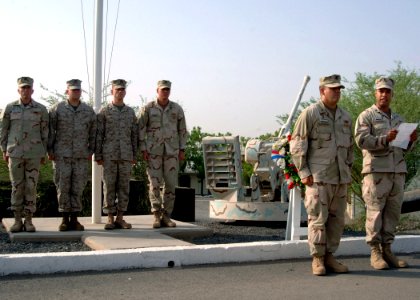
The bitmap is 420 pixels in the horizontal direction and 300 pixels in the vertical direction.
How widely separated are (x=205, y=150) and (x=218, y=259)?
584 centimetres

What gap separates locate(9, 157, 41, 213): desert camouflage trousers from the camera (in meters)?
7.32

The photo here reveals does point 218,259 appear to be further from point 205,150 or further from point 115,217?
point 205,150

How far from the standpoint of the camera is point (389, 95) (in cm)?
632

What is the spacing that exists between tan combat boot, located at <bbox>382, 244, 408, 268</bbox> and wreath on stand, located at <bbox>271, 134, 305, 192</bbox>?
126cm

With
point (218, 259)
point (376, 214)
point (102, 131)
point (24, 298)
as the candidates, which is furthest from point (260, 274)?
point (102, 131)

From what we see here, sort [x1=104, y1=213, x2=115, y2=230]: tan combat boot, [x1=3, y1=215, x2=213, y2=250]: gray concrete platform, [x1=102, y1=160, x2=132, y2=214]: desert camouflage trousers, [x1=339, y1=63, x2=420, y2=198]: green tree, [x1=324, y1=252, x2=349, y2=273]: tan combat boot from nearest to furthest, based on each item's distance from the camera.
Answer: [x1=324, y1=252, x2=349, y2=273]: tan combat boot, [x1=3, y1=215, x2=213, y2=250]: gray concrete platform, [x1=104, y1=213, x2=115, y2=230]: tan combat boot, [x1=102, y1=160, x2=132, y2=214]: desert camouflage trousers, [x1=339, y1=63, x2=420, y2=198]: green tree

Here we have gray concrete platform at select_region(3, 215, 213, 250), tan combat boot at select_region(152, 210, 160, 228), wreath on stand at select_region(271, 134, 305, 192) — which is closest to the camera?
gray concrete platform at select_region(3, 215, 213, 250)

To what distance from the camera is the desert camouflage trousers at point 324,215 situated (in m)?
5.80

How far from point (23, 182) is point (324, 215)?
3.82m

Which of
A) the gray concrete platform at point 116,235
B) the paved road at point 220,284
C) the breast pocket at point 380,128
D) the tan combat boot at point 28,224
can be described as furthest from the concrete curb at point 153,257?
the tan combat boot at point 28,224

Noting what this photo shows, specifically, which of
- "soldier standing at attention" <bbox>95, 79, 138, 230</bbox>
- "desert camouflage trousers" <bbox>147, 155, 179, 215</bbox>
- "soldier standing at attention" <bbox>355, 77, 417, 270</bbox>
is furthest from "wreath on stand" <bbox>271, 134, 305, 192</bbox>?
"soldier standing at attention" <bbox>95, 79, 138, 230</bbox>

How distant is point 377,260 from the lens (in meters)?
6.19

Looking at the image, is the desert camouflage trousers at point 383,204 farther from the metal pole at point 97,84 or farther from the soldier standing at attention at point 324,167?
the metal pole at point 97,84

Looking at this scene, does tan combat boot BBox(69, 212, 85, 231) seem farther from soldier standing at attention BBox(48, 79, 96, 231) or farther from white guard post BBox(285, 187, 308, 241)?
white guard post BBox(285, 187, 308, 241)
